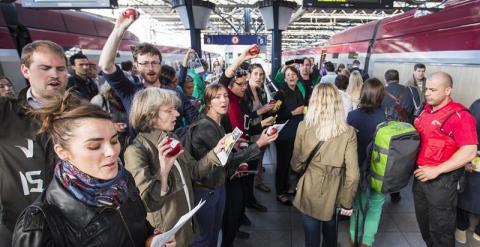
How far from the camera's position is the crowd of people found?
1.22 meters

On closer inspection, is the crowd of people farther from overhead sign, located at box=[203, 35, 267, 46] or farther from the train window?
overhead sign, located at box=[203, 35, 267, 46]

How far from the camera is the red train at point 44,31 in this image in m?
4.81

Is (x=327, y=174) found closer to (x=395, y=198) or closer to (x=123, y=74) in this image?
(x=123, y=74)

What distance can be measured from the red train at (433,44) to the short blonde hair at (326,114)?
10.6ft

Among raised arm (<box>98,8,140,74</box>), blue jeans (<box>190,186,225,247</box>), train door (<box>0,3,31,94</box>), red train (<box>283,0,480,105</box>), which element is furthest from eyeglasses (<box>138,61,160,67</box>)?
red train (<box>283,0,480,105</box>)

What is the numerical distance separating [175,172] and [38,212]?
901 mm

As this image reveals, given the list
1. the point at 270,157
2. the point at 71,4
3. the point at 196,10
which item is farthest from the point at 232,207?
the point at 196,10

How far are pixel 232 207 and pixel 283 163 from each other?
4.71ft

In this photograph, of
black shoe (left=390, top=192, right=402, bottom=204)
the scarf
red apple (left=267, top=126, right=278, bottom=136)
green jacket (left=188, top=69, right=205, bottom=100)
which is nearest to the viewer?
the scarf

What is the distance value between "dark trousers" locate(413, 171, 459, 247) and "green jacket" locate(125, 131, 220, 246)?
1912 millimetres

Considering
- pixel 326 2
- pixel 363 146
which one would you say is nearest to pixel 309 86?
pixel 326 2

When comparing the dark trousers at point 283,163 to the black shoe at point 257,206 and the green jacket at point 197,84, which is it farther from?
the green jacket at point 197,84

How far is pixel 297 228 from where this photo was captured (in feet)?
11.6

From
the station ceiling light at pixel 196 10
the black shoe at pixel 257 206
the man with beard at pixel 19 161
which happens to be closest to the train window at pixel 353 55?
the station ceiling light at pixel 196 10
